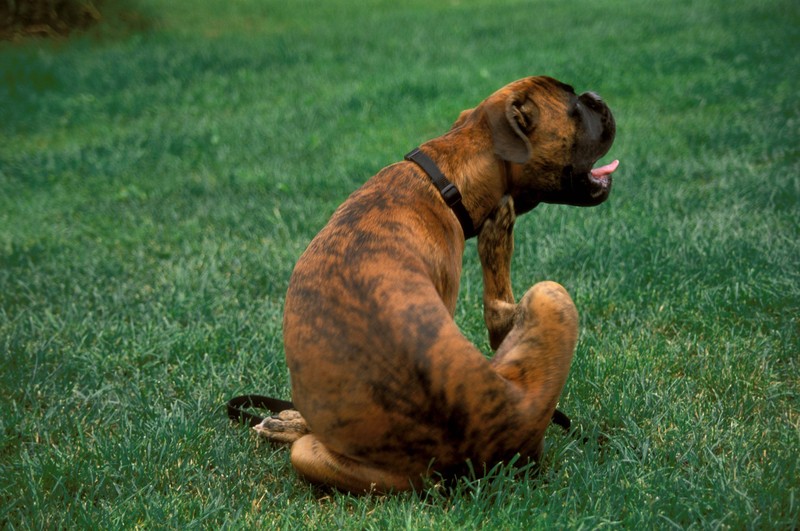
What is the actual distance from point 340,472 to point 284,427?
718mm

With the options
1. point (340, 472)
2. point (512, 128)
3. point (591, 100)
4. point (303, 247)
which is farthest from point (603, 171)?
point (303, 247)

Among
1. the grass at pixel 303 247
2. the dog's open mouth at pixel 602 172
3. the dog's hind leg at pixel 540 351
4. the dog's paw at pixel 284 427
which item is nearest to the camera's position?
the dog's hind leg at pixel 540 351

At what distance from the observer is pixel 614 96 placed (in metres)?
10.9

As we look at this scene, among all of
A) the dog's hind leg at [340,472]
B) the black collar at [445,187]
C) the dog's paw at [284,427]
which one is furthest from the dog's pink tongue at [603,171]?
the dog's paw at [284,427]

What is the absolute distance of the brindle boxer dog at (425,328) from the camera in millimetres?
3088

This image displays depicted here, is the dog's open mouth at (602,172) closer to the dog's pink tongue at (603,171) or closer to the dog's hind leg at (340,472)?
the dog's pink tongue at (603,171)

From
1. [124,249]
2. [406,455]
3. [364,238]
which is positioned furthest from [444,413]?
[124,249]

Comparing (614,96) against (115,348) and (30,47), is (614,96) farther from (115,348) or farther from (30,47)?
(30,47)

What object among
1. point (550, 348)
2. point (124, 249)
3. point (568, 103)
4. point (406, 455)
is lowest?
point (124, 249)

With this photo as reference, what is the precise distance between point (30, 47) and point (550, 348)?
14.2m

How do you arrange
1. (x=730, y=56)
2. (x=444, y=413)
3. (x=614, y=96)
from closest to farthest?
(x=444, y=413) < (x=614, y=96) < (x=730, y=56)

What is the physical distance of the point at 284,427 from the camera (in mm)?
3947

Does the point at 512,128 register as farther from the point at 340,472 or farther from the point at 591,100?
the point at 340,472

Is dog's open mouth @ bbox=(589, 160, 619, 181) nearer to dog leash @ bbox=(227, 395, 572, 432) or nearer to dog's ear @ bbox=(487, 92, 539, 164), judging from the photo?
dog's ear @ bbox=(487, 92, 539, 164)
